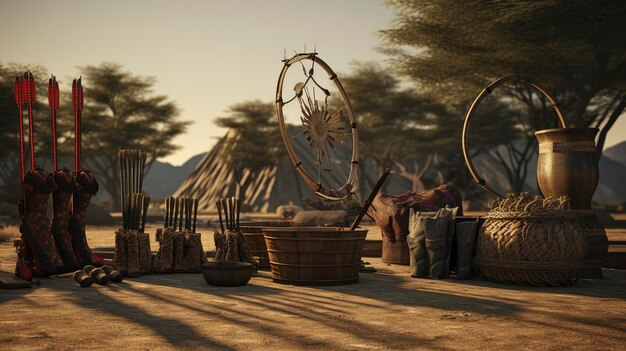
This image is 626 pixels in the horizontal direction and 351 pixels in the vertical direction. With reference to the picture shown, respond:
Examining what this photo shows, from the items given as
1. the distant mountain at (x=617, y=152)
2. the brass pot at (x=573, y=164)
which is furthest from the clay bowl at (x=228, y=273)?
the distant mountain at (x=617, y=152)

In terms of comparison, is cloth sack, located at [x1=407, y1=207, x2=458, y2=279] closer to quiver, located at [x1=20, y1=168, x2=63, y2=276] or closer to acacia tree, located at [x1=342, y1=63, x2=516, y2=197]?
quiver, located at [x1=20, y1=168, x2=63, y2=276]

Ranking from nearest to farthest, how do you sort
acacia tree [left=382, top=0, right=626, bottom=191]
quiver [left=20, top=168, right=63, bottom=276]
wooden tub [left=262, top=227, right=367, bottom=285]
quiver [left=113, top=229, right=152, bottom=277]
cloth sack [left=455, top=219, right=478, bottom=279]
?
wooden tub [left=262, top=227, right=367, bottom=285] < cloth sack [left=455, top=219, right=478, bottom=279] < quiver [left=20, top=168, right=63, bottom=276] < quiver [left=113, top=229, right=152, bottom=277] < acacia tree [left=382, top=0, right=626, bottom=191]

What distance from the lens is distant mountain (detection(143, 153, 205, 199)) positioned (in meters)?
123

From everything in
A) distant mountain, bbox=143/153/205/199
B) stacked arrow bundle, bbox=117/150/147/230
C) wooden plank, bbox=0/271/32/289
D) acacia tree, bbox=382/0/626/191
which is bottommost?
wooden plank, bbox=0/271/32/289

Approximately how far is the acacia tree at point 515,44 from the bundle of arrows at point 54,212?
1041 cm

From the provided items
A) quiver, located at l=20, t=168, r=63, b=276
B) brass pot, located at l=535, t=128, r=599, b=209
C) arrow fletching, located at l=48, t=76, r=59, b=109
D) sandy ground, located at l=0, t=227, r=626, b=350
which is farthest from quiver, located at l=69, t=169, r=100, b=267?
brass pot, located at l=535, t=128, r=599, b=209

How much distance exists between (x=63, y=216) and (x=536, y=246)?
5.21 metres

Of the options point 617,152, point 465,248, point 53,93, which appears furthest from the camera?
point 617,152

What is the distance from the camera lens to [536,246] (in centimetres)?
645

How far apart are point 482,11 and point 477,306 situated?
12533mm

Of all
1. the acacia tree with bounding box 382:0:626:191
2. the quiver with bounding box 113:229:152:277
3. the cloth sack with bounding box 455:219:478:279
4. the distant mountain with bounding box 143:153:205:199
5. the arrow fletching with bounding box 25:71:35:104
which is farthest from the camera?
the distant mountain with bounding box 143:153:205:199

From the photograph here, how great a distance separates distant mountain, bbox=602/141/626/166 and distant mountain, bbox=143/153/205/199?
98.3 m

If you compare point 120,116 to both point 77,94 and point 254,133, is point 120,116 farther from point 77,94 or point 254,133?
point 77,94

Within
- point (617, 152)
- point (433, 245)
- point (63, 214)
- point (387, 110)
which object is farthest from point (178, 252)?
point (617, 152)
